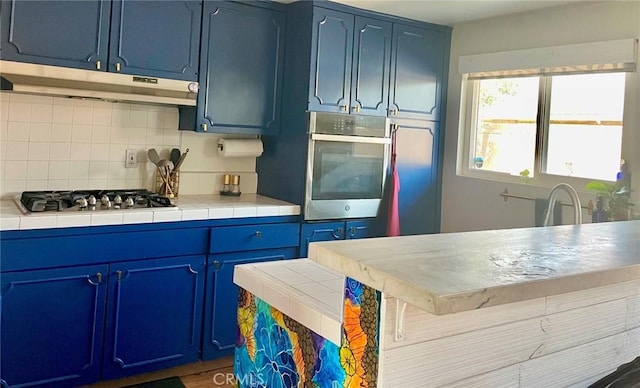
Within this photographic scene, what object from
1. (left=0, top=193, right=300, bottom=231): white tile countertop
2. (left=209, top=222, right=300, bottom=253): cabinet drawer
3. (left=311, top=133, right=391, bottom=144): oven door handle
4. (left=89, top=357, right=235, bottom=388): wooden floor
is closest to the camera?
(left=0, top=193, right=300, bottom=231): white tile countertop

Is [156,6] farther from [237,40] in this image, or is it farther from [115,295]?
[115,295]

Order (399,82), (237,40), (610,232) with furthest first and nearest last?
(399,82), (237,40), (610,232)

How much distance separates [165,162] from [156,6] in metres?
0.88

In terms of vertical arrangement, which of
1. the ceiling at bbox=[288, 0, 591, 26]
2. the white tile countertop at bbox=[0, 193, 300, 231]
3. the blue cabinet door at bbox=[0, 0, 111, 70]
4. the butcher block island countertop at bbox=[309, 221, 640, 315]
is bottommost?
the white tile countertop at bbox=[0, 193, 300, 231]

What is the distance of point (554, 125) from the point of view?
3234 millimetres

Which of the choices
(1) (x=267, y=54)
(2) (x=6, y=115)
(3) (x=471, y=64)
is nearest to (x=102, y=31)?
(2) (x=6, y=115)

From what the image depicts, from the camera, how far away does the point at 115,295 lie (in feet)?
8.58

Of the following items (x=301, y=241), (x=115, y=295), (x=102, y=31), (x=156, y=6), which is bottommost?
(x=115, y=295)

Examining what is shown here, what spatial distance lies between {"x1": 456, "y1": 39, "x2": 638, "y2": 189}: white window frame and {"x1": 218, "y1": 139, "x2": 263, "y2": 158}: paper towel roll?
4.69 feet

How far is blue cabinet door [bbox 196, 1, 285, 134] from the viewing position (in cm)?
306

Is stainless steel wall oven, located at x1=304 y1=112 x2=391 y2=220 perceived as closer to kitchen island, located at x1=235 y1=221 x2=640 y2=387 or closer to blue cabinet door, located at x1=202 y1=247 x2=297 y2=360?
blue cabinet door, located at x1=202 y1=247 x2=297 y2=360

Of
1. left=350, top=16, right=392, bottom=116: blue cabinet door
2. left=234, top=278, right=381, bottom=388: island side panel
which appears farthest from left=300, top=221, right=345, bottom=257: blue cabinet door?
left=234, top=278, right=381, bottom=388: island side panel

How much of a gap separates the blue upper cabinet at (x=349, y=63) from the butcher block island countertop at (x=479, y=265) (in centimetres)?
213

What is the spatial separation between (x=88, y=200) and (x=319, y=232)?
133 cm
